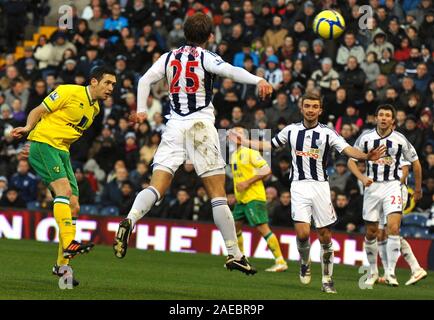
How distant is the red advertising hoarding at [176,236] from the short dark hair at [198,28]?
861 cm

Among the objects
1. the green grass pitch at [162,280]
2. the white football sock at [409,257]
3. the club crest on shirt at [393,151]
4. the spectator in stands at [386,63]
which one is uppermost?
the spectator in stands at [386,63]

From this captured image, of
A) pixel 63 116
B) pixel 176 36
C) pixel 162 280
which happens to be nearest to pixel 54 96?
pixel 63 116

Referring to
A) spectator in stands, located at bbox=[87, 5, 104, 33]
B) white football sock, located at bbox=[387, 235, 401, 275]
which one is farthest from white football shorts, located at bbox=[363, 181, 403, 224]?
spectator in stands, located at bbox=[87, 5, 104, 33]

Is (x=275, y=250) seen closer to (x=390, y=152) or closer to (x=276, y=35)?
(x=390, y=152)

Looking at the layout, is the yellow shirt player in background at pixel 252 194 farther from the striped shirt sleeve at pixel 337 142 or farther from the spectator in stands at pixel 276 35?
the spectator in stands at pixel 276 35

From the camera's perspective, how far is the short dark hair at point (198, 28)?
10.8 metres

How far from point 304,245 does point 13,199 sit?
1025 centimetres

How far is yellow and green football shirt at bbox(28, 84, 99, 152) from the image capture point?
39.2 ft

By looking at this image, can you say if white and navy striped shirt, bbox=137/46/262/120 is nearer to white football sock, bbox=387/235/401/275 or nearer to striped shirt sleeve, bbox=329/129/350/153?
striped shirt sleeve, bbox=329/129/350/153

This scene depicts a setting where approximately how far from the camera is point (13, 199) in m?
22.2

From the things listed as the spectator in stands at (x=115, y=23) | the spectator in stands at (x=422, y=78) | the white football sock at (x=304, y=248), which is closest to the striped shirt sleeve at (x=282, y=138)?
the white football sock at (x=304, y=248)

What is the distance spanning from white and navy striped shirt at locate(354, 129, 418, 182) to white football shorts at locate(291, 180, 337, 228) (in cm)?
155
